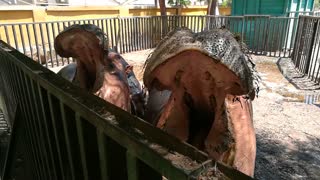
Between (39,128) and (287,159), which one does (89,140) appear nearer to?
(39,128)

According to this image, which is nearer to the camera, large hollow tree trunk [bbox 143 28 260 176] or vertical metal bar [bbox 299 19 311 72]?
large hollow tree trunk [bbox 143 28 260 176]

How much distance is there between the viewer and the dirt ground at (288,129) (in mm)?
3426

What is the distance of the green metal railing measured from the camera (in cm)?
93

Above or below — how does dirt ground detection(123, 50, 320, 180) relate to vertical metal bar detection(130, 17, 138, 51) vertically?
below

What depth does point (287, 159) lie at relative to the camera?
3623 mm

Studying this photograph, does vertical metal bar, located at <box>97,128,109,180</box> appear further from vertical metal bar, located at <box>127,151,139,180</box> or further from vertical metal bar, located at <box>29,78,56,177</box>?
vertical metal bar, located at <box>29,78,56,177</box>

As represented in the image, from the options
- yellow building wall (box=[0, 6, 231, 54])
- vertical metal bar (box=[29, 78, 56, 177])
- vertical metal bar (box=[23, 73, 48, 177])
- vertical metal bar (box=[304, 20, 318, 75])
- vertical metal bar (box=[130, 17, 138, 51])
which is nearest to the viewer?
vertical metal bar (box=[29, 78, 56, 177])

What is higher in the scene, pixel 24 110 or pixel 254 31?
pixel 24 110

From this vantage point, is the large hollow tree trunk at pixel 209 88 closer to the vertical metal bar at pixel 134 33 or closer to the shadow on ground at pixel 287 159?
the shadow on ground at pixel 287 159

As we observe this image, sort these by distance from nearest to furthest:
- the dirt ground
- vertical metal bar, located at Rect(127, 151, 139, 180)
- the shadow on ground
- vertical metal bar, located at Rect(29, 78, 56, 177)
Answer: vertical metal bar, located at Rect(127, 151, 139, 180) → vertical metal bar, located at Rect(29, 78, 56, 177) → the shadow on ground → the dirt ground

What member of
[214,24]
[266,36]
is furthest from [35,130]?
[266,36]

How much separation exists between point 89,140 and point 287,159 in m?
2.89

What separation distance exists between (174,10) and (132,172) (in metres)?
18.6

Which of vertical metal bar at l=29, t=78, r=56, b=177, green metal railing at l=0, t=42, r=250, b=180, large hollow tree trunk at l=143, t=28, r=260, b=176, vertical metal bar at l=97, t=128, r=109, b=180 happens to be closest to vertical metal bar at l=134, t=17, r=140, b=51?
green metal railing at l=0, t=42, r=250, b=180
